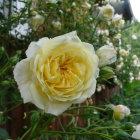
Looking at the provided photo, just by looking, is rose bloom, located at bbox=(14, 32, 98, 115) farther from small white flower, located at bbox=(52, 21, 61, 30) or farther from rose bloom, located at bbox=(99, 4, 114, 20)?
small white flower, located at bbox=(52, 21, 61, 30)

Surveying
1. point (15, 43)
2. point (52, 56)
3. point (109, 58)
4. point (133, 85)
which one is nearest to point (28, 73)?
point (52, 56)

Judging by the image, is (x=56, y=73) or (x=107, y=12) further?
(x=107, y=12)

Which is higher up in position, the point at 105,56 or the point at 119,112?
the point at 105,56

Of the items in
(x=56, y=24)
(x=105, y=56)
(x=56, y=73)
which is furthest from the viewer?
(x=56, y=24)

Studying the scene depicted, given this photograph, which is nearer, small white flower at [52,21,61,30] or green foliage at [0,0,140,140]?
green foliage at [0,0,140,140]

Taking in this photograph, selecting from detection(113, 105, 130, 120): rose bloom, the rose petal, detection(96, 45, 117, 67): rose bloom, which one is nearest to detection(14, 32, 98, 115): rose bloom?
the rose petal

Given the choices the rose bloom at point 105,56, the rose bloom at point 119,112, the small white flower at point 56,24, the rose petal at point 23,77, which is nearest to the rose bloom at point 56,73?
the rose petal at point 23,77

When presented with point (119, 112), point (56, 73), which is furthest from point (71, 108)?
point (56, 73)

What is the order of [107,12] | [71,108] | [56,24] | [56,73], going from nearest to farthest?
[56,73]
[71,108]
[107,12]
[56,24]

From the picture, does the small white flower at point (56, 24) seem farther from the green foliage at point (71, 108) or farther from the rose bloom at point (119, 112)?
the rose bloom at point (119, 112)

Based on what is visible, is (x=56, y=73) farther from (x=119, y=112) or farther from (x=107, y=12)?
(x=107, y=12)
